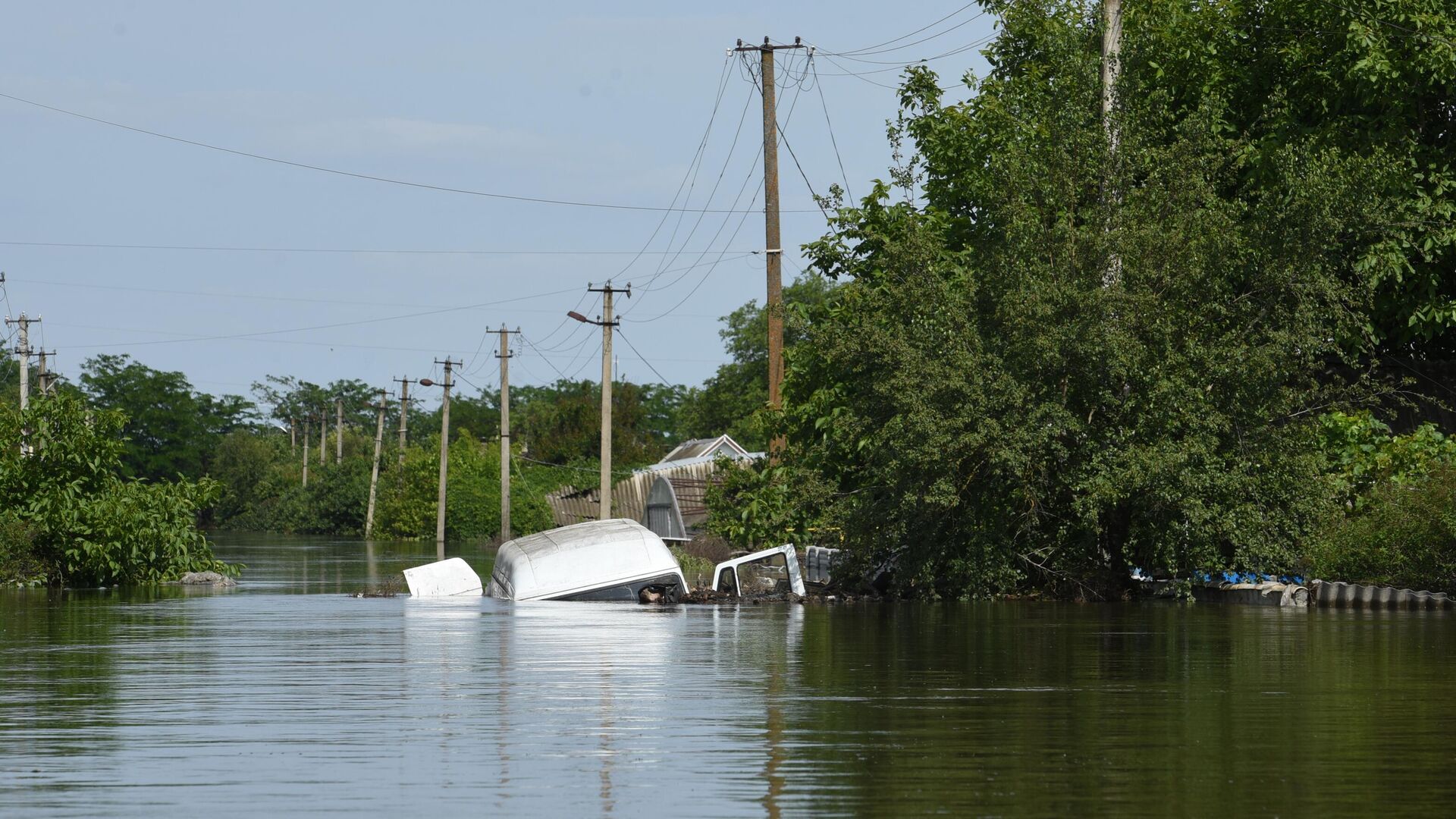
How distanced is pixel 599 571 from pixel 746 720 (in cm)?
1581

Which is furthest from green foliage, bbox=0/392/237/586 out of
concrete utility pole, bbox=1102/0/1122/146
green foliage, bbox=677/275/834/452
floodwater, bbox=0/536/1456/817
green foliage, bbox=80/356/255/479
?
green foliage, bbox=80/356/255/479

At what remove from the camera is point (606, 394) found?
44.5 meters

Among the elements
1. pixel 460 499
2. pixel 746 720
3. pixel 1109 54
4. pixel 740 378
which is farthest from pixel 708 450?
pixel 746 720

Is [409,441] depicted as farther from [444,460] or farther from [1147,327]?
[1147,327]

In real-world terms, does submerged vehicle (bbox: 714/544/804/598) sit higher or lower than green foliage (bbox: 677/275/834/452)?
lower

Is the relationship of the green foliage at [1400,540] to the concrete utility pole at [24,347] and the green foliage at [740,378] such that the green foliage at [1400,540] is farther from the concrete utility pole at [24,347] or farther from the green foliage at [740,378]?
the green foliage at [740,378]

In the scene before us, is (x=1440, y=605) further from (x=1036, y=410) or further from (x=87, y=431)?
(x=87, y=431)

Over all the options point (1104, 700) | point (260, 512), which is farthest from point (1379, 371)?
point (260, 512)

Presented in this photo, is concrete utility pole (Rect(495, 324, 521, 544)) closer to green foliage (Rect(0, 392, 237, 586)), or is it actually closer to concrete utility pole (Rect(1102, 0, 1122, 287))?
green foliage (Rect(0, 392, 237, 586))

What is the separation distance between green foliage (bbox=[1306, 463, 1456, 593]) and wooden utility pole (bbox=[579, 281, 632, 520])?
23.7 m

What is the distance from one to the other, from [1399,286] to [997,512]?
8.35m

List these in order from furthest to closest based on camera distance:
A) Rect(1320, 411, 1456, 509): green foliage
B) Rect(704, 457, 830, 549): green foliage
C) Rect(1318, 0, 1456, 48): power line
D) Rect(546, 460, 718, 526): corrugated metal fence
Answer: Rect(546, 460, 718, 526): corrugated metal fence, Rect(704, 457, 830, 549): green foliage, Rect(1318, 0, 1456, 48): power line, Rect(1320, 411, 1456, 509): green foliage

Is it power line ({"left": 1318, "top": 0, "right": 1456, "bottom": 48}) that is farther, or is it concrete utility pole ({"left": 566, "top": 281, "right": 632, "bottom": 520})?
concrete utility pole ({"left": 566, "top": 281, "right": 632, "bottom": 520})

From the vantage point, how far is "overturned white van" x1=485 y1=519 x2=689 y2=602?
24.7m
